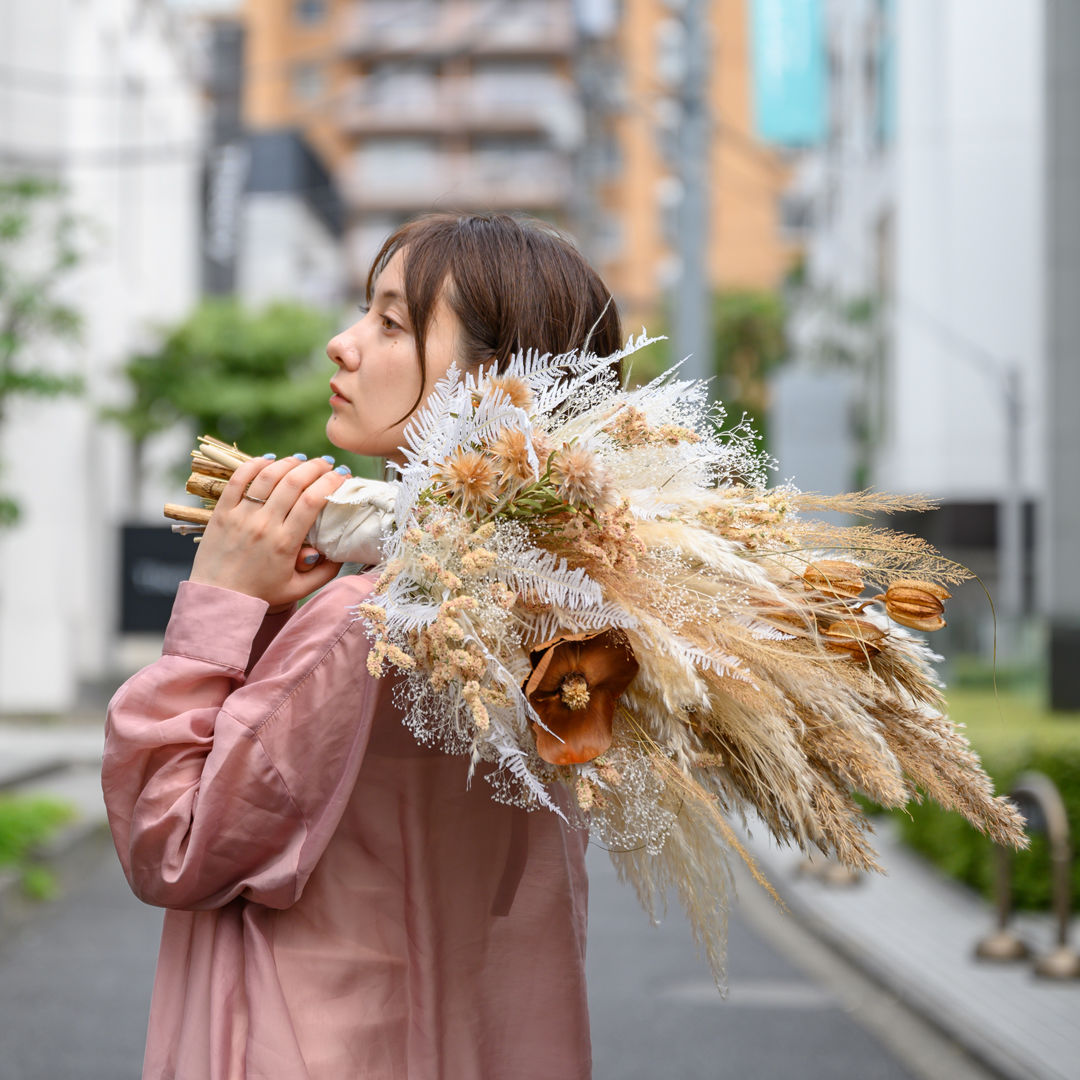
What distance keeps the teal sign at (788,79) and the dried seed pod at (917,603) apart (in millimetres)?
23067

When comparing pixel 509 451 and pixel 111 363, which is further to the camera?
pixel 111 363

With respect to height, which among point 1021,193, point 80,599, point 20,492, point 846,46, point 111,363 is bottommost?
point 80,599

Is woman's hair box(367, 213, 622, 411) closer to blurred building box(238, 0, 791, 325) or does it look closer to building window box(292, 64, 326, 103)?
blurred building box(238, 0, 791, 325)

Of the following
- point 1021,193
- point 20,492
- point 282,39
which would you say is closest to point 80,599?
point 20,492

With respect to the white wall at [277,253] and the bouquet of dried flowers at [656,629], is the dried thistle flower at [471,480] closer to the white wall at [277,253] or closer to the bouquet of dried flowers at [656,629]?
the bouquet of dried flowers at [656,629]

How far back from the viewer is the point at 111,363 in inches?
757

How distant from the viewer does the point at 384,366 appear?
165 cm

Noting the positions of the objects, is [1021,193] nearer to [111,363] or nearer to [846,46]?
[846,46]

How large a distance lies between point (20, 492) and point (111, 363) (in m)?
3.20

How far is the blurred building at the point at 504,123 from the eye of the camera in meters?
49.7

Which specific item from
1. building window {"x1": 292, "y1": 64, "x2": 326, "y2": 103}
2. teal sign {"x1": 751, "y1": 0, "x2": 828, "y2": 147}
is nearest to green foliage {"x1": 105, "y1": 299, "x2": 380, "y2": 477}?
teal sign {"x1": 751, "y1": 0, "x2": 828, "y2": 147}

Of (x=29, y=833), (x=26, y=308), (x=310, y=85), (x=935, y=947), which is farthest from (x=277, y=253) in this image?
(x=935, y=947)

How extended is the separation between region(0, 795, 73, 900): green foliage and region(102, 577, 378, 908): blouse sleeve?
22.9 feet

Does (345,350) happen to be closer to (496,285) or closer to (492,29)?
(496,285)
